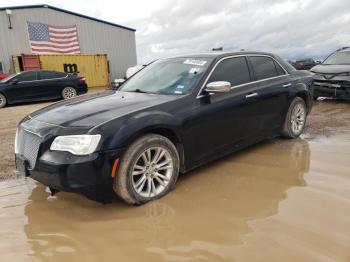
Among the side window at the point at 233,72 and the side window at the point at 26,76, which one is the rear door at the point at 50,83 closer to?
the side window at the point at 26,76

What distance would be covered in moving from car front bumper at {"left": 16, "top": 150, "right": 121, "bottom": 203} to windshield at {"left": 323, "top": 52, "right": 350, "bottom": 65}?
9.18m

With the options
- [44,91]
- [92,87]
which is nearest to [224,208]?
[44,91]

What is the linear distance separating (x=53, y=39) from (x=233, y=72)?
20.6 m

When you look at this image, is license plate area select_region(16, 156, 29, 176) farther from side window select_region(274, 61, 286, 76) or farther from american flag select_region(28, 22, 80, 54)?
american flag select_region(28, 22, 80, 54)

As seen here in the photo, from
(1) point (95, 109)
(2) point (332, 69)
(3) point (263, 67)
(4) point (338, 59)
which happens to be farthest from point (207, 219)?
(4) point (338, 59)

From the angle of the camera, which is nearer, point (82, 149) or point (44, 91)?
point (82, 149)

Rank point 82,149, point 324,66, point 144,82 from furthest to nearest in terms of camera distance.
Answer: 1. point 324,66
2. point 144,82
3. point 82,149

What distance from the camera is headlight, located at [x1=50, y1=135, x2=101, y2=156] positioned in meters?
3.09

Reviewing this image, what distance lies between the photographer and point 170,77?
443 centimetres

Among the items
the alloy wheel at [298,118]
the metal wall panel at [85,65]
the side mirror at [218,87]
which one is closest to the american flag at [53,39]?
the metal wall panel at [85,65]

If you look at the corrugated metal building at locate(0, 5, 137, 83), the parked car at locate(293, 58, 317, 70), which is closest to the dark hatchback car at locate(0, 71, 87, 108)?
the corrugated metal building at locate(0, 5, 137, 83)

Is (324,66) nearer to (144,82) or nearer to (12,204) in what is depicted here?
(144,82)

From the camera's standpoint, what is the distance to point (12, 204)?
3695 mm

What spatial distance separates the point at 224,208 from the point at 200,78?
5.39ft
